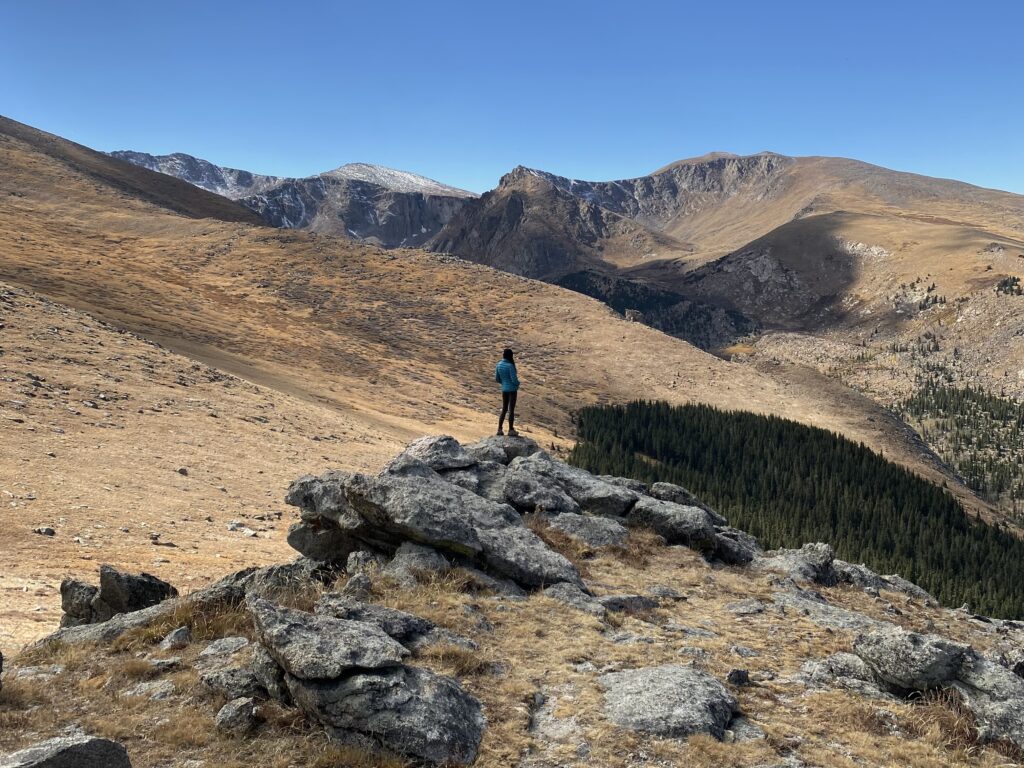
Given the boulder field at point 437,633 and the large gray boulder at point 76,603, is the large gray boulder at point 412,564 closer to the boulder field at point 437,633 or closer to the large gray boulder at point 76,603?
the boulder field at point 437,633

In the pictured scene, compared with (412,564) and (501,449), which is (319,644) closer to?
(412,564)

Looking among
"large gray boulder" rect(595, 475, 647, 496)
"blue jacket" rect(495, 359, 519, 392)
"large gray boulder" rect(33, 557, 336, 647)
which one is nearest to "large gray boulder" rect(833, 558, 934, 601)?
"large gray boulder" rect(595, 475, 647, 496)

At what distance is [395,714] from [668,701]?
4.05 meters

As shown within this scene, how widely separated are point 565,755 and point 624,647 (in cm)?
363

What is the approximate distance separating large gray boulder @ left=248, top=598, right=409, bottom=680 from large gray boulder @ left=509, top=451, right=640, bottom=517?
1139cm

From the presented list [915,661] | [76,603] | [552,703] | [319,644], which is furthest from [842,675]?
[76,603]

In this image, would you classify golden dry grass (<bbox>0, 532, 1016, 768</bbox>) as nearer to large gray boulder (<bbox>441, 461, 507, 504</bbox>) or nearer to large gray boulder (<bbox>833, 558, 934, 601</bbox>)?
large gray boulder (<bbox>441, 461, 507, 504</bbox>)

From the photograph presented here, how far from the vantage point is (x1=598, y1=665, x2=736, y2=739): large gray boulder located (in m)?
8.80

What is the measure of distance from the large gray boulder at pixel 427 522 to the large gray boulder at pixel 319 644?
3.99m

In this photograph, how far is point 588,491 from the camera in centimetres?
2067

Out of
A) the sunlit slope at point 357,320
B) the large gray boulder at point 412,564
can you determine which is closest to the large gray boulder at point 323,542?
the large gray boulder at point 412,564

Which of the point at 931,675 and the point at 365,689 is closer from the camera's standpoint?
the point at 365,689

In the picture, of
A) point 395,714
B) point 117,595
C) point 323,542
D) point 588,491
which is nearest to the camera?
point 395,714

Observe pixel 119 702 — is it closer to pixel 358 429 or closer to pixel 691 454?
pixel 358 429
